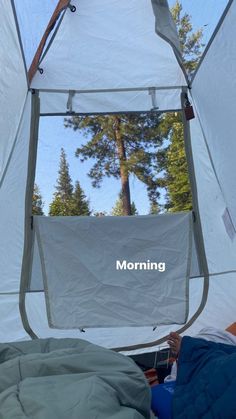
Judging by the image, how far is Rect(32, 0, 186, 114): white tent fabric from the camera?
7.26 feet

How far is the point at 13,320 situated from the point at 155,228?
3.06 ft

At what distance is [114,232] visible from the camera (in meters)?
2.45

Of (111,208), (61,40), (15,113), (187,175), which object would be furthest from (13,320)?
(61,40)

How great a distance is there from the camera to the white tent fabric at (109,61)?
2.21 metres

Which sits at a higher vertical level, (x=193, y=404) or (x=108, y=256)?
(x=108, y=256)

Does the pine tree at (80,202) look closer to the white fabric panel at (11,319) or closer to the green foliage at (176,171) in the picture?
the green foliage at (176,171)

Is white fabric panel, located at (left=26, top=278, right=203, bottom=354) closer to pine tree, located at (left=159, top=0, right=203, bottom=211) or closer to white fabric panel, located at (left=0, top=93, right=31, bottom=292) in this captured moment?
white fabric panel, located at (left=0, top=93, right=31, bottom=292)

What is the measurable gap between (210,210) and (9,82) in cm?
130

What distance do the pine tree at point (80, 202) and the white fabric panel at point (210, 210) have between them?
652mm

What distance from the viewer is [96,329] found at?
8.11 feet

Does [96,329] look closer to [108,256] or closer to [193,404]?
[108,256]

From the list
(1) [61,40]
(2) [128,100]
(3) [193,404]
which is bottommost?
(3) [193,404]

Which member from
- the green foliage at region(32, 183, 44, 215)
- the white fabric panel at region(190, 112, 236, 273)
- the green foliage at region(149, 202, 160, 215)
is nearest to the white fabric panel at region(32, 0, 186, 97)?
the white fabric panel at region(190, 112, 236, 273)

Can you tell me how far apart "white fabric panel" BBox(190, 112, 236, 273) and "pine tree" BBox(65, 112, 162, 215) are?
0.78ft
